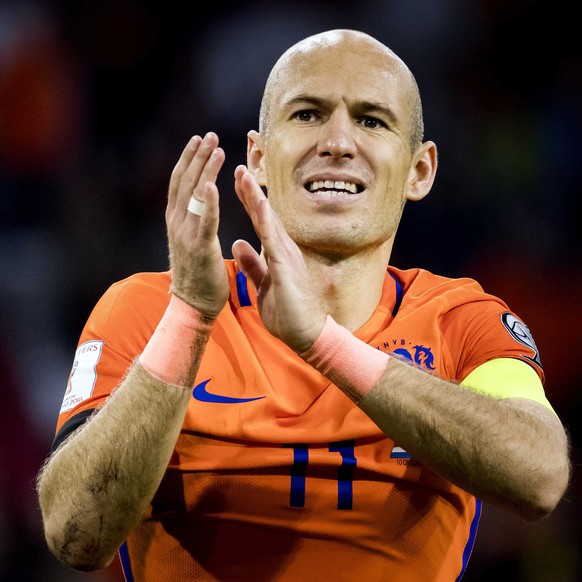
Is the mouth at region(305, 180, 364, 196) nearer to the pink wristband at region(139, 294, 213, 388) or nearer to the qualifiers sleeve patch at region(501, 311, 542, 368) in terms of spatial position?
the qualifiers sleeve patch at region(501, 311, 542, 368)

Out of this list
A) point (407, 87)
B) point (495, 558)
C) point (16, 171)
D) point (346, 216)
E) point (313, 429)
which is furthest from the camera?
point (16, 171)

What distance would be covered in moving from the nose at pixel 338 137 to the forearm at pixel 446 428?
2.19ft

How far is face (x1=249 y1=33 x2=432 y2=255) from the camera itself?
7.86 ft

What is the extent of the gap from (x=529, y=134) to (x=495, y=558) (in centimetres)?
192

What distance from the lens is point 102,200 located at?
3982mm

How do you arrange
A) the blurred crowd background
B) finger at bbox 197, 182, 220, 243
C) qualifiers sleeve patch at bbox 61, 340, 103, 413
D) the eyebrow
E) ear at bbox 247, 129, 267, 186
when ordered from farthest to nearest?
the blurred crowd background, ear at bbox 247, 129, 267, 186, the eyebrow, qualifiers sleeve patch at bbox 61, 340, 103, 413, finger at bbox 197, 182, 220, 243

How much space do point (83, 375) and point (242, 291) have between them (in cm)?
52

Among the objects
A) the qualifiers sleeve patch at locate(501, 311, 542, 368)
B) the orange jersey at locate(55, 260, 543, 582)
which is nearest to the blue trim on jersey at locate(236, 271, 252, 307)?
the orange jersey at locate(55, 260, 543, 582)

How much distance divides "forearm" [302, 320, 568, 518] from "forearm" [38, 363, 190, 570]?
33cm

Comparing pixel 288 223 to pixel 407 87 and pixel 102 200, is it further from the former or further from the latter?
pixel 102 200

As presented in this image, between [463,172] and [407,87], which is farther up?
[407,87]

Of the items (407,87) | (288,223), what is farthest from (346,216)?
(407,87)

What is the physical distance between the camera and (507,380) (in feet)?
6.90

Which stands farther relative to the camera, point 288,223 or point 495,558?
point 495,558
